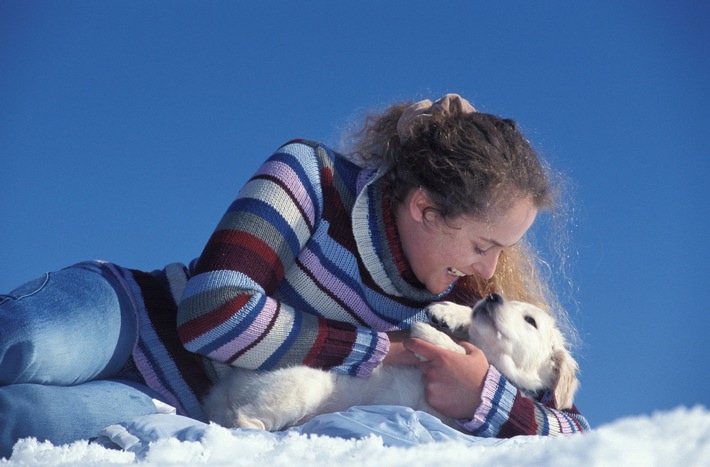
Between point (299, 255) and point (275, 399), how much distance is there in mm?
558

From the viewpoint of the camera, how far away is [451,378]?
2.41 metres

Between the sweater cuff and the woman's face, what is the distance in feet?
1.77

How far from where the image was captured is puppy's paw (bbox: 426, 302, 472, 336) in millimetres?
2895

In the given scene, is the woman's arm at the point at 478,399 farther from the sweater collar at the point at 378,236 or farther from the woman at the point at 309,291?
the sweater collar at the point at 378,236

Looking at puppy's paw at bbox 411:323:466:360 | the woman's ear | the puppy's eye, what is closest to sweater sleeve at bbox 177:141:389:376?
puppy's paw at bbox 411:323:466:360

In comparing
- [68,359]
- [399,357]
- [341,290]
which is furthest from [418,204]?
[68,359]

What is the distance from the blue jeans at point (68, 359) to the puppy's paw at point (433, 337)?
3.09 feet

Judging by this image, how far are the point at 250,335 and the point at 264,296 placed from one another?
0.46 feet

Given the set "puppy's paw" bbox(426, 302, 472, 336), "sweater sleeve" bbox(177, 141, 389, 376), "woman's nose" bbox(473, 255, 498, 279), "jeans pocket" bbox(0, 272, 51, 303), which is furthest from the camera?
"puppy's paw" bbox(426, 302, 472, 336)

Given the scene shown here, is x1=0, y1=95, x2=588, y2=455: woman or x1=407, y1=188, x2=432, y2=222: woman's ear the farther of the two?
x1=407, y1=188, x2=432, y2=222: woman's ear

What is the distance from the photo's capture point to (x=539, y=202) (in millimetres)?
2754

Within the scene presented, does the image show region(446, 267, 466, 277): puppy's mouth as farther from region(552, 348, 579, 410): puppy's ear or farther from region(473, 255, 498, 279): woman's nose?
region(552, 348, 579, 410): puppy's ear

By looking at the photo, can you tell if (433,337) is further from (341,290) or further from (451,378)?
(341,290)

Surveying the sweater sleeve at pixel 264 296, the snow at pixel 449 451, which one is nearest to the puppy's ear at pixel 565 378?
the sweater sleeve at pixel 264 296
